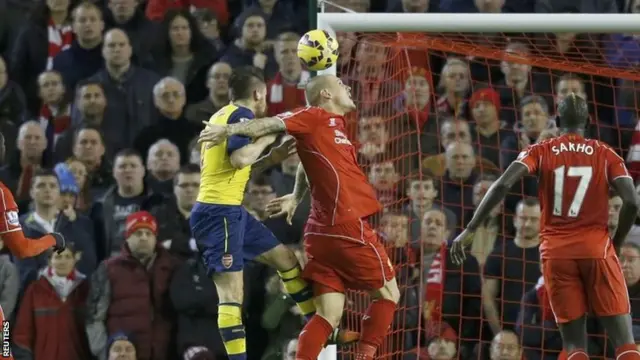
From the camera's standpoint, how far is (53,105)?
1333 centimetres

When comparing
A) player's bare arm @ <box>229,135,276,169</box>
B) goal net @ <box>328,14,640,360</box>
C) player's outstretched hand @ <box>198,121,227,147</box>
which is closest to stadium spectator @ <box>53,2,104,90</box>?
goal net @ <box>328,14,640,360</box>

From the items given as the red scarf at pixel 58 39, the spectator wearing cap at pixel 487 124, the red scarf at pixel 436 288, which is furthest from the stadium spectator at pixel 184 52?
the red scarf at pixel 436 288

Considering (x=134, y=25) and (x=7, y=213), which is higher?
(x=134, y=25)

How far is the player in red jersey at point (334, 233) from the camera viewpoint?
914 centimetres

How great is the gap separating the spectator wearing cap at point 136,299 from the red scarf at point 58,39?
2.63 metres

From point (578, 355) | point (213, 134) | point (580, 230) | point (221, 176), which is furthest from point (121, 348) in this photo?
point (580, 230)

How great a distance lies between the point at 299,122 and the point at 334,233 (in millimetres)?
668

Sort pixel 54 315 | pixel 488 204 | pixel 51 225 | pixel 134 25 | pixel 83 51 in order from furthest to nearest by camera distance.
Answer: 1. pixel 134 25
2. pixel 83 51
3. pixel 51 225
4. pixel 54 315
5. pixel 488 204

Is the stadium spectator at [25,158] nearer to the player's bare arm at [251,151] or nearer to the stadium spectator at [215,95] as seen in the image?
the stadium spectator at [215,95]

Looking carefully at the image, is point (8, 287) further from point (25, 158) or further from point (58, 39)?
point (58, 39)

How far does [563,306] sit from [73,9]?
244 inches

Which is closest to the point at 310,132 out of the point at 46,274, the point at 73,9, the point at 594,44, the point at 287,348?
the point at 287,348

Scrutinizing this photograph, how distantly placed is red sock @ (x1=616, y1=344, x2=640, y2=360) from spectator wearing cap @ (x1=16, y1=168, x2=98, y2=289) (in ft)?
14.4

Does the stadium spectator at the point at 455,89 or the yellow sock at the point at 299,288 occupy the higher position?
the stadium spectator at the point at 455,89
